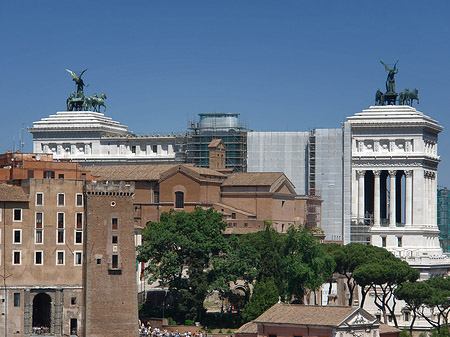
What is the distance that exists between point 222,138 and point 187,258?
2032 inches

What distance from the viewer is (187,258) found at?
397 feet

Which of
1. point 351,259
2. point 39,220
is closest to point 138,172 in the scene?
point 351,259

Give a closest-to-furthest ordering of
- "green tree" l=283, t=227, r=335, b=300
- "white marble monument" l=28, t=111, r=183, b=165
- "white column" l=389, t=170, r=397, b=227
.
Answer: "green tree" l=283, t=227, r=335, b=300
"white column" l=389, t=170, r=397, b=227
"white marble monument" l=28, t=111, r=183, b=165

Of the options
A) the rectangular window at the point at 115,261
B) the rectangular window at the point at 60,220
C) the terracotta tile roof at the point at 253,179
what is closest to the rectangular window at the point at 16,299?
the rectangular window at the point at 60,220

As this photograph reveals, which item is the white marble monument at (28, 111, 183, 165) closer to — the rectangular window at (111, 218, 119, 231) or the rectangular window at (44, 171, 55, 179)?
the rectangular window at (44, 171, 55, 179)

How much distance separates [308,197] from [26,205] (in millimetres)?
55284

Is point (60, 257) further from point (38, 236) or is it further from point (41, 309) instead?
point (41, 309)

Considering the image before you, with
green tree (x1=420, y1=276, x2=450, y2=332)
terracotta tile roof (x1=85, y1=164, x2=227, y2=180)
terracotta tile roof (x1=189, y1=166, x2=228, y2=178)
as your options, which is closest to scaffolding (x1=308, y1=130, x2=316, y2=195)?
terracotta tile roof (x1=189, y1=166, x2=228, y2=178)

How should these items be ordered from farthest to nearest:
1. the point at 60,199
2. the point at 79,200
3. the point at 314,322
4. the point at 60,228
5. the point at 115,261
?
the point at 79,200 → the point at 60,199 → the point at 115,261 → the point at 60,228 → the point at 314,322

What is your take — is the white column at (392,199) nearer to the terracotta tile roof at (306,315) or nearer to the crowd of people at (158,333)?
the crowd of people at (158,333)

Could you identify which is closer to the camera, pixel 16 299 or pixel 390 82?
pixel 16 299

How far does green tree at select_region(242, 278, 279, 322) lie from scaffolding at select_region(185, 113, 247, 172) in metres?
54.7

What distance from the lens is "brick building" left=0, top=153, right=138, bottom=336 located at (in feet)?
364

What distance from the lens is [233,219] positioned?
14538 centimetres
